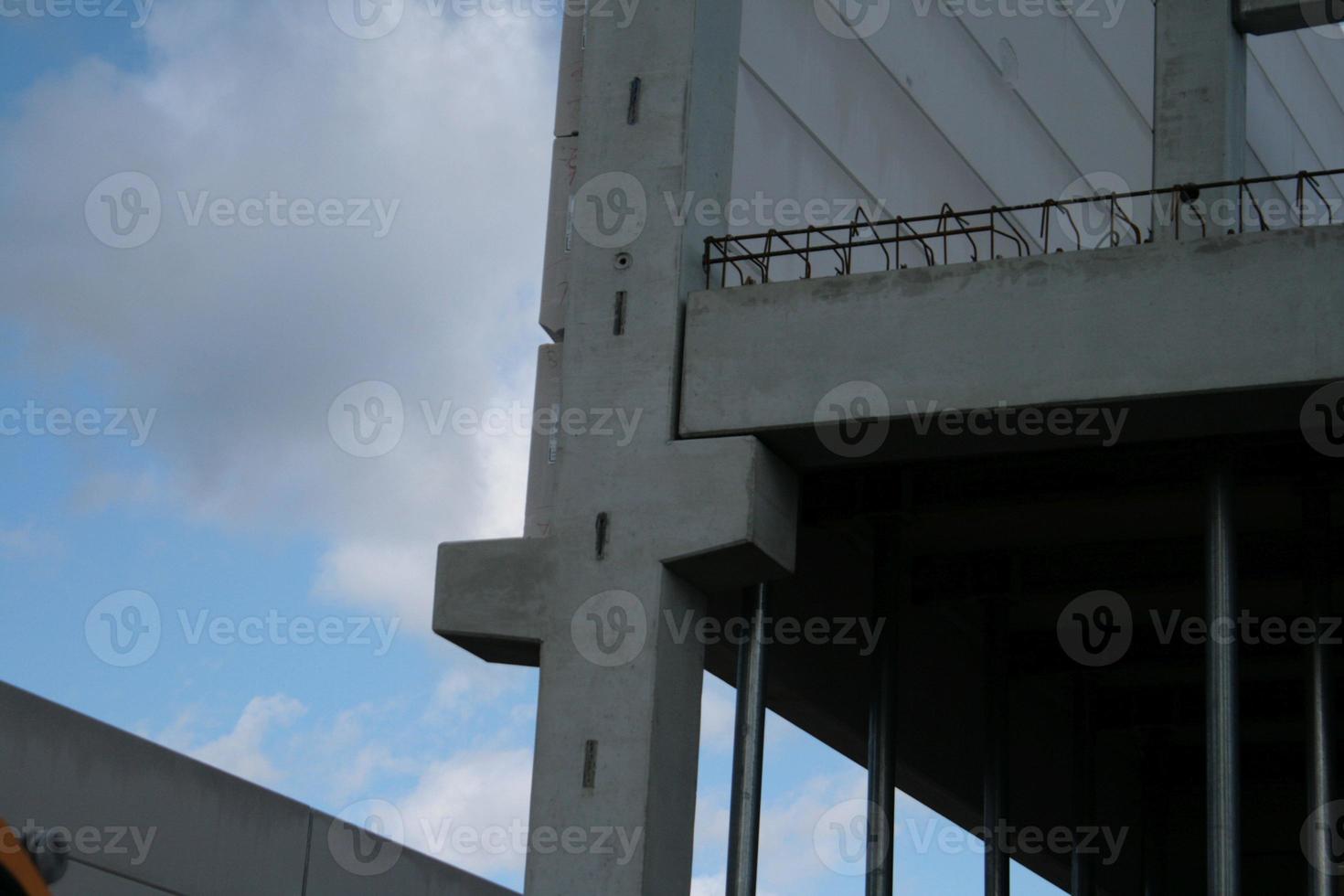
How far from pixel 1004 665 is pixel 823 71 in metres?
8.25

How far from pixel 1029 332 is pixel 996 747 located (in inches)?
380

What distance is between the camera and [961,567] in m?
25.1

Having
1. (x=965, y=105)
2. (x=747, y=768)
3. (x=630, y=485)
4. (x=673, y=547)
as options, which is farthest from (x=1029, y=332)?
(x=965, y=105)

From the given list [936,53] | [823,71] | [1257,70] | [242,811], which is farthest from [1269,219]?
[242,811]

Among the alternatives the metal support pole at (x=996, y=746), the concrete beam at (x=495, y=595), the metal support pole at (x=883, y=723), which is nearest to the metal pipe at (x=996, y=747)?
the metal support pole at (x=996, y=746)

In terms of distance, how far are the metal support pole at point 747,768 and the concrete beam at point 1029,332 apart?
2408mm

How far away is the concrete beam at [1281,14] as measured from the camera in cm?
2189

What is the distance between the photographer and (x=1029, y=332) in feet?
58.7

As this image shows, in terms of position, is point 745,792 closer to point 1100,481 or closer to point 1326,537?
point 1100,481

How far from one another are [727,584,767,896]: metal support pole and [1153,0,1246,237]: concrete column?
6807 mm

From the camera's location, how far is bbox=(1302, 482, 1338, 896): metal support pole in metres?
18.0

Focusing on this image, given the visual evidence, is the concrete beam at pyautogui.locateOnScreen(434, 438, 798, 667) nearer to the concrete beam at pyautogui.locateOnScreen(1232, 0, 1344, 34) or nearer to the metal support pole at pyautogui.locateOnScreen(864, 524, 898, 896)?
the metal support pole at pyautogui.locateOnScreen(864, 524, 898, 896)

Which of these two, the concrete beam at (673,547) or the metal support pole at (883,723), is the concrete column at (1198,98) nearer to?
the metal support pole at (883,723)

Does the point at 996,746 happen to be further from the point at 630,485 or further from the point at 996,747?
the point at 630,485
